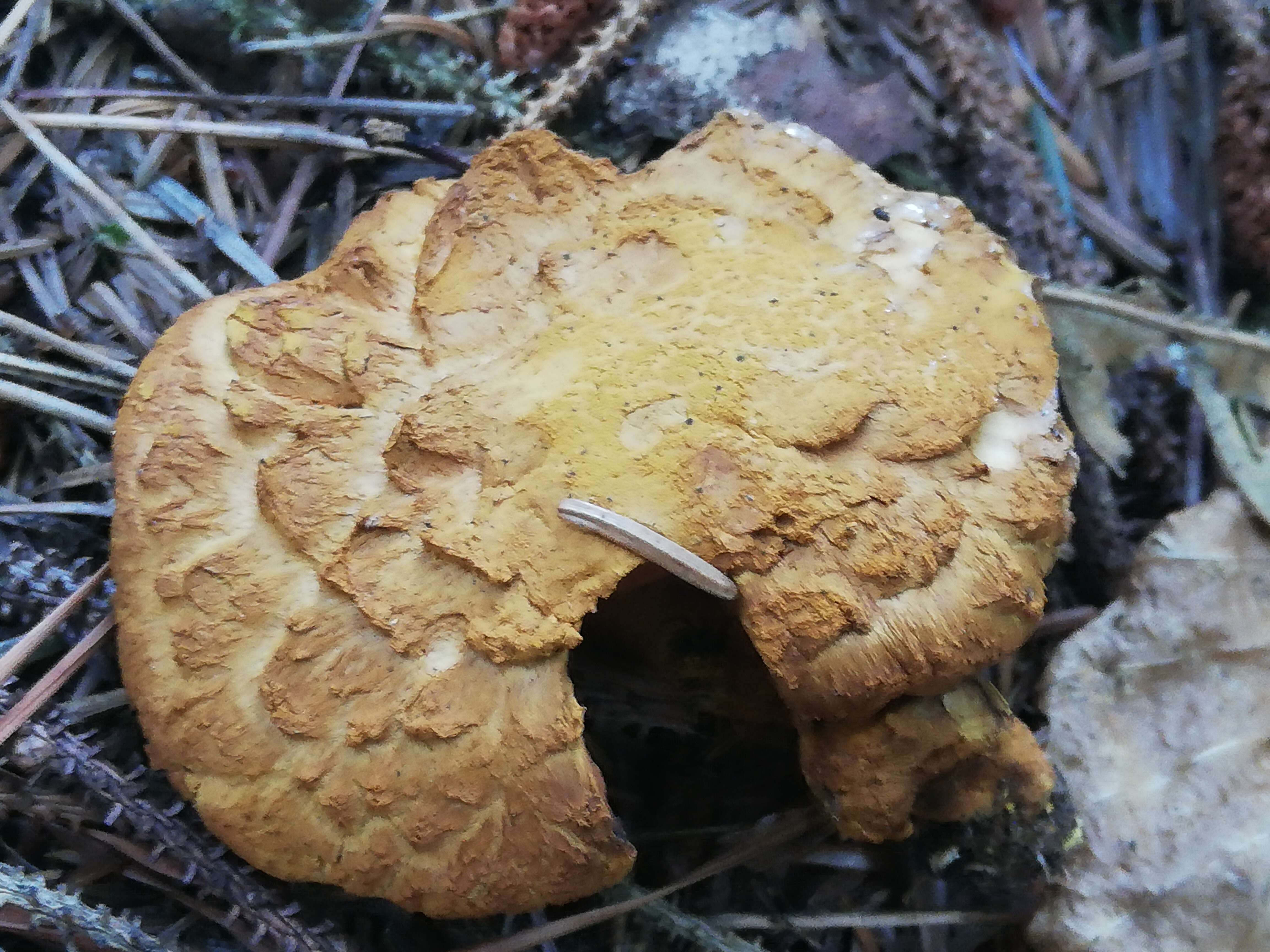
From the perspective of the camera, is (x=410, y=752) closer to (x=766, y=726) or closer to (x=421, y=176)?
(x=766, y=726)

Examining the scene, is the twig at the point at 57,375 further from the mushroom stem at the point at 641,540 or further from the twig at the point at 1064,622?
the twig at the point at 1064,622

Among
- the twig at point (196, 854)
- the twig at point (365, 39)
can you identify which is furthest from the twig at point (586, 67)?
the twig at point (196, 854)

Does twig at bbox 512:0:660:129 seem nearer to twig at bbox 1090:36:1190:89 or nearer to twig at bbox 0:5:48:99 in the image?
twig at bbox 0:5:48:99

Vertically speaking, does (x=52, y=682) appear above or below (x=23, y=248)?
below

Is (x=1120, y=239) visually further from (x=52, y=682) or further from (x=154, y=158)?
(x=52, y=682)

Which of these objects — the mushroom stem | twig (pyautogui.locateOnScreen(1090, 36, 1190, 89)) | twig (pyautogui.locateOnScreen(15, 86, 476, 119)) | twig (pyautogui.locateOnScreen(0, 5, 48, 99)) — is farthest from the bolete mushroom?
twig (pyautogui.locateOnScreen(1090, 36, 1190, 89))

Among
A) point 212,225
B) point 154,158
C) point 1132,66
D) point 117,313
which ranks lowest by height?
point 117,313

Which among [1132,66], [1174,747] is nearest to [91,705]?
[1174,747]
